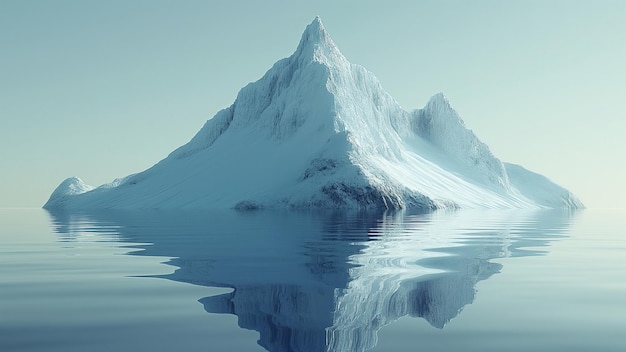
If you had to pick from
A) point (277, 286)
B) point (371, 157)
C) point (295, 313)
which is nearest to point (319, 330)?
point (295, 313)

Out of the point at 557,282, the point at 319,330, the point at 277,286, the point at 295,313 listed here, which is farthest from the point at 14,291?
the point at 557,282

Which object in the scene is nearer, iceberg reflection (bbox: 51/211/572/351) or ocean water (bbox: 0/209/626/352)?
ocean water (bbox: 0/209/626/352)

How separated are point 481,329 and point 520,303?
11.0 ft

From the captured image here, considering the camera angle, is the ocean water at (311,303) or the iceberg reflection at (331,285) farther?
the iceberg reflection at (331,285)

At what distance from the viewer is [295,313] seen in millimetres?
12242

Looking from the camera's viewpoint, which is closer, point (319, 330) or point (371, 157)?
point (319, 330)

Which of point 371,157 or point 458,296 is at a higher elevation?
point 371,157

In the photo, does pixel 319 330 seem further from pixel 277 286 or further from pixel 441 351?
pixel 277 286

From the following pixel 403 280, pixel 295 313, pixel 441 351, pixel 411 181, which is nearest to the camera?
pixel 441 351

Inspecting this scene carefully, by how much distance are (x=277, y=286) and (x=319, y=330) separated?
527cm

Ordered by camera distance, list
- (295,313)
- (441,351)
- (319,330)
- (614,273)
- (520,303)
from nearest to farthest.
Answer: (441,351)
(319,330)
(295,313)
(520,303)
(614,273)

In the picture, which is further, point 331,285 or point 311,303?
point 331,285

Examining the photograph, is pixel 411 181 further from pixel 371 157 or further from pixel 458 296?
pixel 458 296

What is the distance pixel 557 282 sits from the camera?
17.8 m
